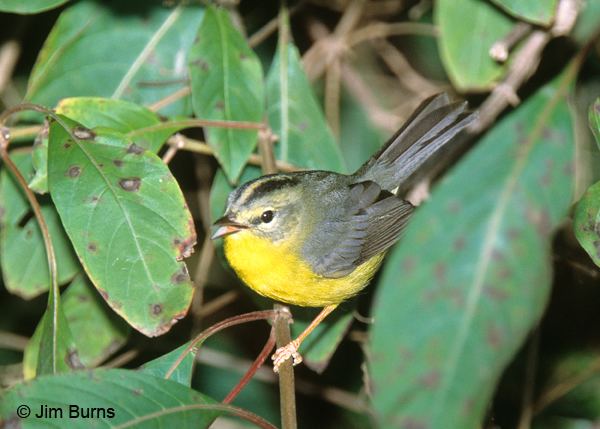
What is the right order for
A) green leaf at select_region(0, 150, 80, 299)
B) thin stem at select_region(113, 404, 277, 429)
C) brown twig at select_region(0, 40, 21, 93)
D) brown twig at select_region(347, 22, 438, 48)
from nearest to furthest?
1. thin stem at select_region(113, 404, 277, 429)
2. green leaf at select_region(0, 150, 80, 299)
3. brown twig at select_region(0, 40, 21, 93)
4. brown twig at select_region(347, 22, 438, 48)

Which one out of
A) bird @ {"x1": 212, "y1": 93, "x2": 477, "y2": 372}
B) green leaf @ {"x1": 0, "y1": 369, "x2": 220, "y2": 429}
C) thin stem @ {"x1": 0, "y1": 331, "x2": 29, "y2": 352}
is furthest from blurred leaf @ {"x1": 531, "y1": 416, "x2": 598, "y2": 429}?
thin stem @ {"x1": 0, "y1": 331, "x2": 29, "y2": 352}

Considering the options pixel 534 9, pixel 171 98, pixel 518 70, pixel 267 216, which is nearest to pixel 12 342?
pixel 171 98

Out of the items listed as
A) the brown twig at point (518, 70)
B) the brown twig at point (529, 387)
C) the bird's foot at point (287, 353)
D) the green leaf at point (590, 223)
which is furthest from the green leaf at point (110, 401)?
the brown twig at point (518, 70)

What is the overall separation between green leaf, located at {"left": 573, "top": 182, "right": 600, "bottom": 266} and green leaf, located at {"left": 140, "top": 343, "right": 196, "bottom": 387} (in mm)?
1410

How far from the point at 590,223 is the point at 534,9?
1.10 metres

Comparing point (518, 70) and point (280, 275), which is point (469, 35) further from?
point (280, 275)

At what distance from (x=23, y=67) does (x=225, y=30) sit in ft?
5.76

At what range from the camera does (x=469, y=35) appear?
12.2 feet

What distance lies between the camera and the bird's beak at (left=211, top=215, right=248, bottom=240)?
3461mm

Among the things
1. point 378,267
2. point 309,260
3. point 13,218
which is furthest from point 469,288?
point 13,218

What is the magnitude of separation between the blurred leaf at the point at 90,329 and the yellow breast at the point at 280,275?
0.59 metres

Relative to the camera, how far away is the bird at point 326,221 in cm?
352

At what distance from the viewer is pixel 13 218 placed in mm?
3662

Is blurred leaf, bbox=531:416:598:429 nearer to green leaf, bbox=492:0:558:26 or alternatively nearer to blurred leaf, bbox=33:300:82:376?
green leaf, bbox=492:0:558:26
